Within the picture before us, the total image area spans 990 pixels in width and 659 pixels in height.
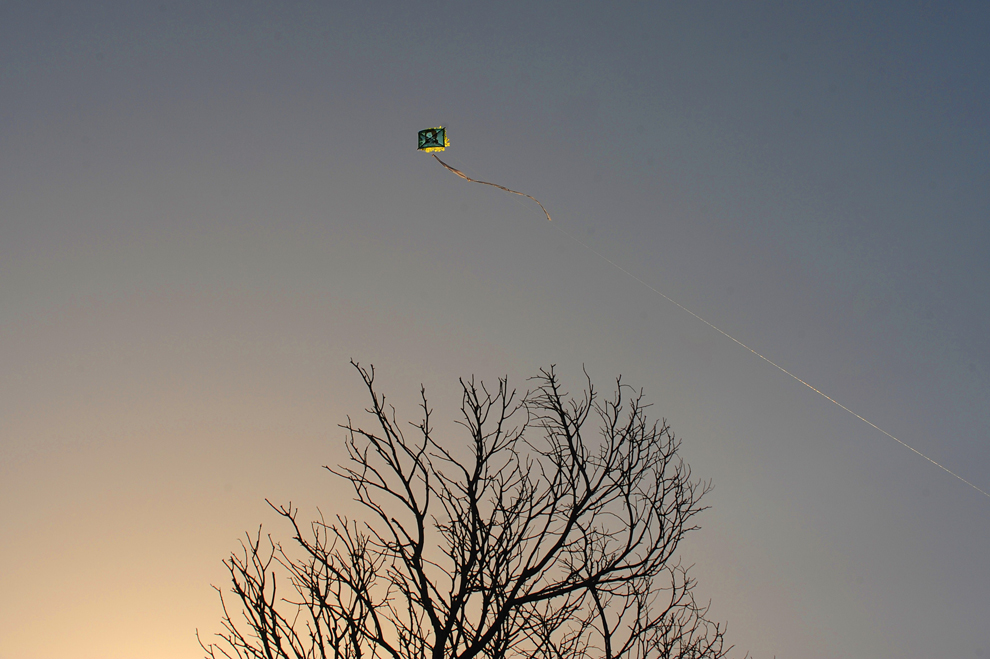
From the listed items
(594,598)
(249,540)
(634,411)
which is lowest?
(594,598)

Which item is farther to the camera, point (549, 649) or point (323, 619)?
point (549, 649)

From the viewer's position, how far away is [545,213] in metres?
8.04

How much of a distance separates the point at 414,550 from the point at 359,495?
64cm

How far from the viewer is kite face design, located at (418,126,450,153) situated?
27.1 feet

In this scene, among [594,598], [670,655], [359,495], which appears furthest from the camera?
[670,655]

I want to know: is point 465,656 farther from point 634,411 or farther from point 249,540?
point 634,411

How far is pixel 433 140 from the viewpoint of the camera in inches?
328

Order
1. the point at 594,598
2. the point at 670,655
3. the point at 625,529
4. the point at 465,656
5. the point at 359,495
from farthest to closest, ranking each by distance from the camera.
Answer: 1. the point at 670,655
2. the point at 594,598
3. the point at 625,529
4. the point at 359,495
5. the point at 465,656

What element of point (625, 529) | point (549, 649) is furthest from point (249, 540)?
point (625, 529)

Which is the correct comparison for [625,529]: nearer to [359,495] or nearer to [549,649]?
[549,649]

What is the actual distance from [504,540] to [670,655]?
380 centimetres

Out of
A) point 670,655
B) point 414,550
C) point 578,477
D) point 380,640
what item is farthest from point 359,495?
point 670,655

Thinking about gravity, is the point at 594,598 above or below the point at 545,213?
below

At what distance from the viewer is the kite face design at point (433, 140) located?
27.1ft
